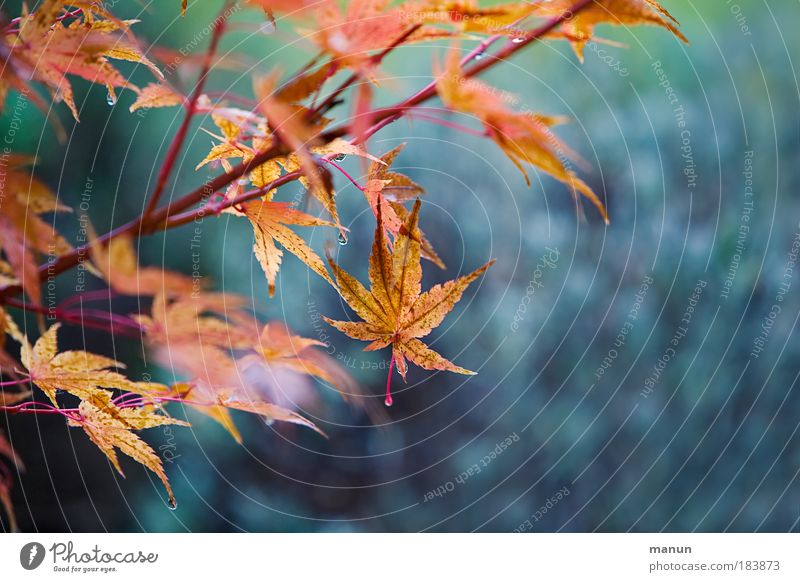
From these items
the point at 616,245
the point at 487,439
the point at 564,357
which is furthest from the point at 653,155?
the point at 487,439

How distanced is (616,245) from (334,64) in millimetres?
541

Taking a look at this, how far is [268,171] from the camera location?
0.28 m

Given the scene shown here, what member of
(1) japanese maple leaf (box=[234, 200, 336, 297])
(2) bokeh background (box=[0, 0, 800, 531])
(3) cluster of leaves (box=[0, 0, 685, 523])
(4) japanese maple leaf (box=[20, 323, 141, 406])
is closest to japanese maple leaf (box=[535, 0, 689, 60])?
(3) cluster of leaves (box=[0, 0, 685, 523])

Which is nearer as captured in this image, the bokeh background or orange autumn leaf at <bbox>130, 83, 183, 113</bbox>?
orange autumn leaf at <bbox>130, 83, 183, 113</bbox>

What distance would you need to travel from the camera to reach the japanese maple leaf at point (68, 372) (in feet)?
0.96

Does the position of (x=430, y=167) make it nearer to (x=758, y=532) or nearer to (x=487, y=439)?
(x=487, y=439)

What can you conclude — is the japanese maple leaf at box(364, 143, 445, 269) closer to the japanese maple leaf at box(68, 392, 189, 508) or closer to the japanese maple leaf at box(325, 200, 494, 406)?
the japanese maple leaf at box(325, 200, 494, 406)

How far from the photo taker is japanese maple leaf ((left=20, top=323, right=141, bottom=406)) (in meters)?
0.29

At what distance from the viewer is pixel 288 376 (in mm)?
468

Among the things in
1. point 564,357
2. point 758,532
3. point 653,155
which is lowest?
point 758,532

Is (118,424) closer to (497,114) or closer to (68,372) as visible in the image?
(68,372)
